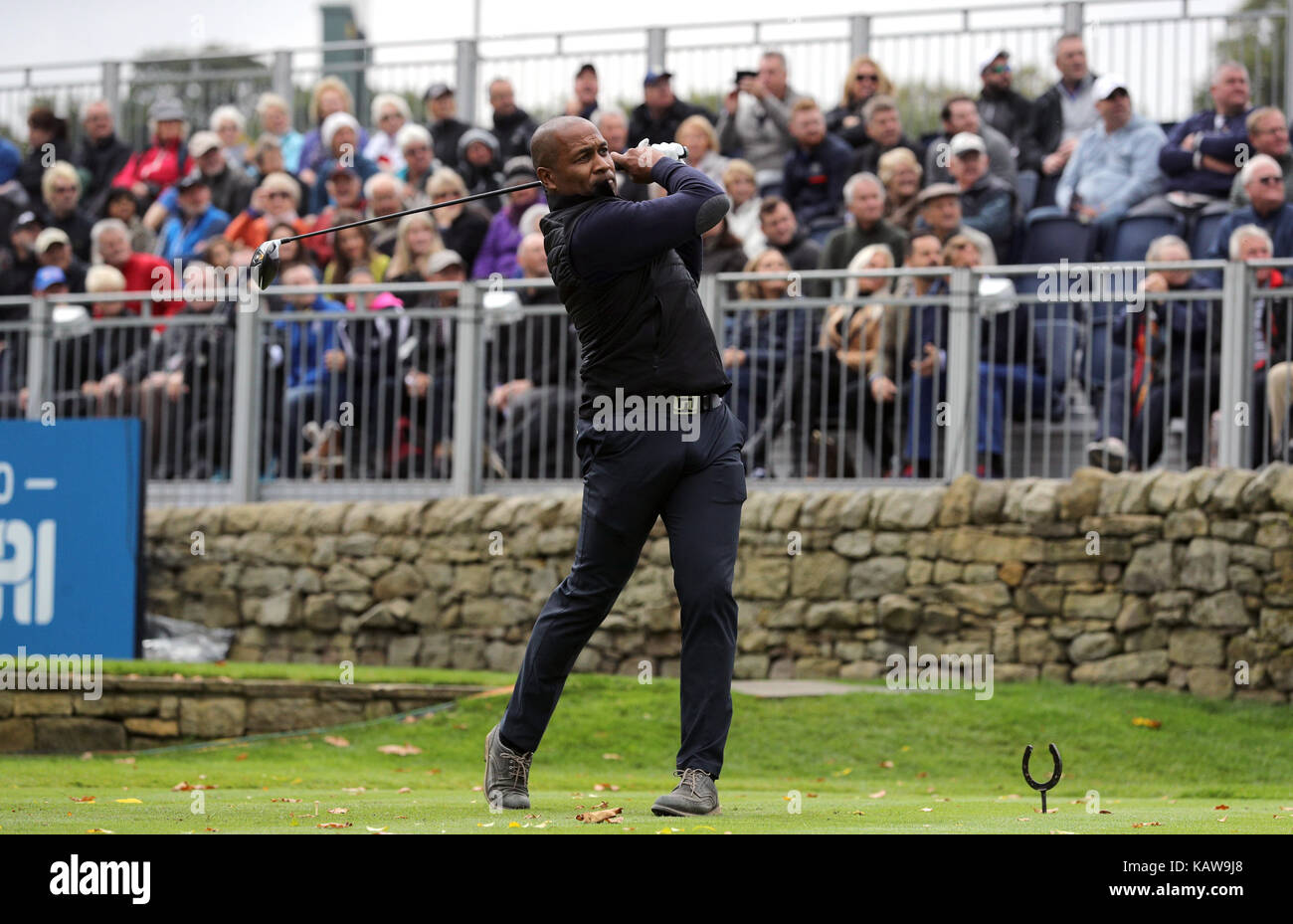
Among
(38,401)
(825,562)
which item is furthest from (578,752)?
(38,401)

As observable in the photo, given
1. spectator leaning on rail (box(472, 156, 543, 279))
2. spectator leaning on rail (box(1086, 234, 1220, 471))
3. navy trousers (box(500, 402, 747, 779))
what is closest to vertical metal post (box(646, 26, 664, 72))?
spectator leaning on rail (box(472, 156, 543, 279))

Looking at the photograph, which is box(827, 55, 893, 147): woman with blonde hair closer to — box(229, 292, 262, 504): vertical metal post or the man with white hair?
the man with white hair

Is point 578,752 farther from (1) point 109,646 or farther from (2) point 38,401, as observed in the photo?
(2) point 38,401

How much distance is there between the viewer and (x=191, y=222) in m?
16.9

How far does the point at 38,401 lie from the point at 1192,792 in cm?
911

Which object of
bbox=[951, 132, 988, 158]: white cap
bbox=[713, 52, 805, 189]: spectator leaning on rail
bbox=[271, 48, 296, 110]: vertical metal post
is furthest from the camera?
bbox=[271, 48, 296, 110]: vertical metal post

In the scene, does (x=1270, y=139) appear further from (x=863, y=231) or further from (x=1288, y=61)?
(x=863, y=231)

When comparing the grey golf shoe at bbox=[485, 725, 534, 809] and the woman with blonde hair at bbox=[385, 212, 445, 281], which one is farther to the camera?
the woman with blonde hair at bbox=[385, 212, 445, 281]

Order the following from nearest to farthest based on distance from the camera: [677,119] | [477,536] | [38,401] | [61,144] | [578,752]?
1. [578,752]
2. [477,536]
3. [38,401]
4. [677,119]
5. [61,144]

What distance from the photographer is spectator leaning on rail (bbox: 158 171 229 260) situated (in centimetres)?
1662

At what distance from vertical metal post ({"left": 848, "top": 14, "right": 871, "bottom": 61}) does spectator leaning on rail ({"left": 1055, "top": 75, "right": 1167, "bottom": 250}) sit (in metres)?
3.15

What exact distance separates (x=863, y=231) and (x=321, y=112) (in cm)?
637

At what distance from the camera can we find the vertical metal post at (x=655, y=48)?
17562 millimetres
